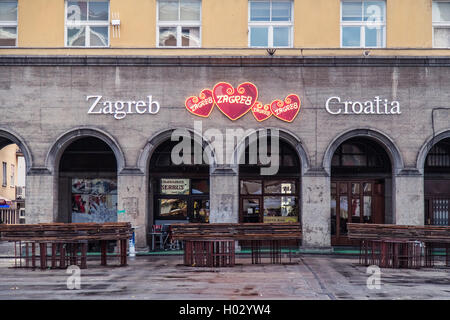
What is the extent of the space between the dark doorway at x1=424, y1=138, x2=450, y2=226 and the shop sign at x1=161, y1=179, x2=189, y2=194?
9463 mm

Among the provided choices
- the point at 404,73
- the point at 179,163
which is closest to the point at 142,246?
the point at 179,163

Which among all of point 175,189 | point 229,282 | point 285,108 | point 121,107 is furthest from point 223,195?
point 229,282

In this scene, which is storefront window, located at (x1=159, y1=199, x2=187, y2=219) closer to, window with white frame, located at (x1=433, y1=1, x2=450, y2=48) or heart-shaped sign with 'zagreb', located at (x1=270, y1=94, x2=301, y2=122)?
heart-shaped sign with 'zagreb', located at (x1=270, y1=94, x2=301, y2=122)

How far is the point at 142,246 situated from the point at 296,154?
7080 millimetres

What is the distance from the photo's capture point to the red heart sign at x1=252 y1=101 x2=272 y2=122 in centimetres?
2469

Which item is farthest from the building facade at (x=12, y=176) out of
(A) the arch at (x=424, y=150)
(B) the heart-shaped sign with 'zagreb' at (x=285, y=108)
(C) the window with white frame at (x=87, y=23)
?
(A) the arch at (x=424, y=150)

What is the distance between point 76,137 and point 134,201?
3.13 meters

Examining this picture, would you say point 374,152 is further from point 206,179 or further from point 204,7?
point 204,7

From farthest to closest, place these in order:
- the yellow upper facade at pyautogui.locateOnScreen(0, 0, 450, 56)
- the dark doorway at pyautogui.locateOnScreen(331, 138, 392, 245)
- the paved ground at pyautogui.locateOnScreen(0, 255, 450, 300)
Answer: the dark doorway at pyautogui.locateOnScreen(331, 138, 392, 245) → the yellow upper facade at pyautogui.locateOnScreen(0, 0, 450, 56) → the paved ground at pyautogui.locateOnScreen(0, 255, 450, 300)

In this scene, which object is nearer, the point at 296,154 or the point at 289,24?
the point at 289,24

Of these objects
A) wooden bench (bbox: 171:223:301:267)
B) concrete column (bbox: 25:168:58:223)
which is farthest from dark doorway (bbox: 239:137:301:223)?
concrete column (bbox: 25:168:58:223)

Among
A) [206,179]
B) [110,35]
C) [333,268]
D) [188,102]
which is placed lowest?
[333,268]

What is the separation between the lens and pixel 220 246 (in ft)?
69.0

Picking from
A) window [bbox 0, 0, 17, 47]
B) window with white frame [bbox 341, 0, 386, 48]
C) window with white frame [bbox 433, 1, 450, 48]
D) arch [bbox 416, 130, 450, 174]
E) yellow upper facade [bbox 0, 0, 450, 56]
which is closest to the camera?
arch [bbox 416, 130, 450, 174]
